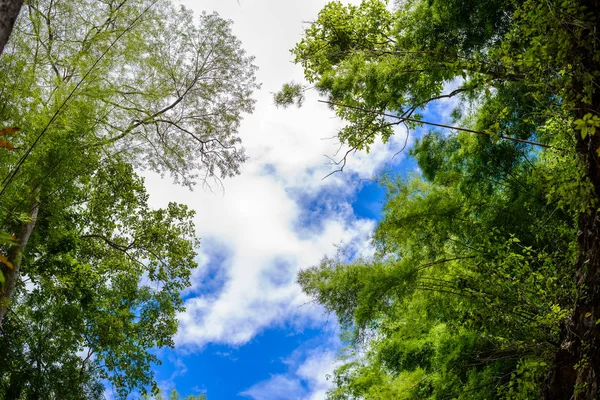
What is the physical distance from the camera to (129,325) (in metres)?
7.48

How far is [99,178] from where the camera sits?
7.80 meters

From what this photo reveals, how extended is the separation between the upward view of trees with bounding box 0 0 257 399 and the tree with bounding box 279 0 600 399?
8.90 feet

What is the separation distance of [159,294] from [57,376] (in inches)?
80.1

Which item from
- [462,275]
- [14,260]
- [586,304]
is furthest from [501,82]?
[14,260]

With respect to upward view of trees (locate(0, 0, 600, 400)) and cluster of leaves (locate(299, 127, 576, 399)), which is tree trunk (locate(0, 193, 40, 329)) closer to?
upward view of trees (locate(0, 0, 600, 400))

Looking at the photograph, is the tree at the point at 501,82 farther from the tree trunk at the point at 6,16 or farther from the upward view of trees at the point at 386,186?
the tree trunk at the point at 6,16

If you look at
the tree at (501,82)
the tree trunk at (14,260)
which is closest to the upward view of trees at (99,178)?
the tree trunk at (14,260)

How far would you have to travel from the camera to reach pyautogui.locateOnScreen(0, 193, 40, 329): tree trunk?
190 inches

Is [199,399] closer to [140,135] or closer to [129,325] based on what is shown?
[129,325]

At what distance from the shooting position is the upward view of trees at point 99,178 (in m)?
4.87

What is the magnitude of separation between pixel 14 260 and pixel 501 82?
5.25m

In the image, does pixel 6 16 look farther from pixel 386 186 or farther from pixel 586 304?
pixel 386 186

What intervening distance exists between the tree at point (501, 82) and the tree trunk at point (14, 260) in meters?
3.35

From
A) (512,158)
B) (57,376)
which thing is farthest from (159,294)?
(512,158)
